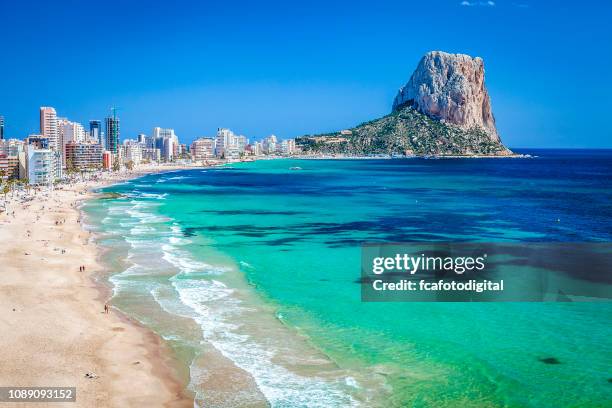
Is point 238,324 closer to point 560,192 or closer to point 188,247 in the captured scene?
point 188,247

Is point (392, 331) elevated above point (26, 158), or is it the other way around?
point (26, 158)

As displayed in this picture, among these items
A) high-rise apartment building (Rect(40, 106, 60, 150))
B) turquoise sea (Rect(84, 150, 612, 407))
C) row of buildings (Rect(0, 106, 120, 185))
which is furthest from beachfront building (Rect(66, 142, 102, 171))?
turquoise sea (Rect(84, 150, 612, 407))

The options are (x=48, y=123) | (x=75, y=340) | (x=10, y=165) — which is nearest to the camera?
(x=75, y=340)

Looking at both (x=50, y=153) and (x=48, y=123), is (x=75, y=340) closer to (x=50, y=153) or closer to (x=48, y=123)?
(x=50, y=153)

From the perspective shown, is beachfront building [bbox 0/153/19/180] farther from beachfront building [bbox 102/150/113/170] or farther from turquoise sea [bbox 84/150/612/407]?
turquoise sea [bbox 84/150/612/407]

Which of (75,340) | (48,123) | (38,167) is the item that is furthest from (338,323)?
(48,123)

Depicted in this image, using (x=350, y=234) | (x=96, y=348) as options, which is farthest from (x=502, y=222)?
(x=96, y=348)

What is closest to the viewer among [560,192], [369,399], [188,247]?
[369,399]

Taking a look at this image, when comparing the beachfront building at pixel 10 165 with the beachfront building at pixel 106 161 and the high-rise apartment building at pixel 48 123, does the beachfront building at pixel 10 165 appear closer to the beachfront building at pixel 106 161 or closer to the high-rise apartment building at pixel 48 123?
the beachfront building at pixel 106 161
